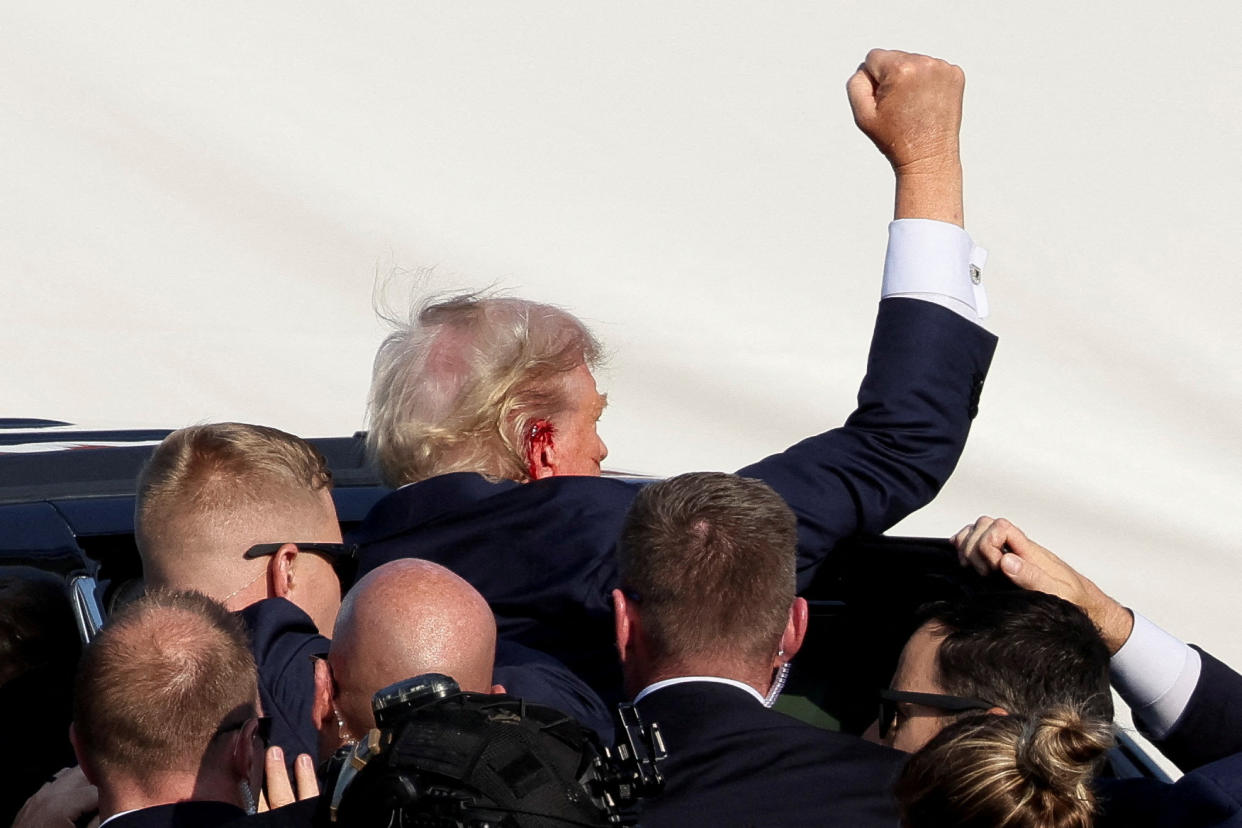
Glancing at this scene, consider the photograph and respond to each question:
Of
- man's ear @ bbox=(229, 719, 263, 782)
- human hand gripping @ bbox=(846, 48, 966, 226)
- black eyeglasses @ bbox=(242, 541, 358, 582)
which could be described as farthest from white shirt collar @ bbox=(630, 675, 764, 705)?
human hand gripping @ bbox=(846, 48, 966, 226)

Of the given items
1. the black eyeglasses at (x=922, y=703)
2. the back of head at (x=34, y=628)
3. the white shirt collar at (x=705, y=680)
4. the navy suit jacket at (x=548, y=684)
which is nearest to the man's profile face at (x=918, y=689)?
the black eyeglasses at (x=922, y=703)

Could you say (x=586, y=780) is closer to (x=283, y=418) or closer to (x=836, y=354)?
(x=283, y=418)

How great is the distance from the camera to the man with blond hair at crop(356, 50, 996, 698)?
2.72 meters

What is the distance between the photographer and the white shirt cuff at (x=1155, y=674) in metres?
2.54

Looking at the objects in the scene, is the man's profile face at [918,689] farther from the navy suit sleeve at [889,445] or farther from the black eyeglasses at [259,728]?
the black eyeglasses at [259,728]

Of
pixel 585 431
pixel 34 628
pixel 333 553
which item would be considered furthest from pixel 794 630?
pixel 34 628

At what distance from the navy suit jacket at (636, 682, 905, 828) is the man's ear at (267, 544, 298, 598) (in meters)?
0.75

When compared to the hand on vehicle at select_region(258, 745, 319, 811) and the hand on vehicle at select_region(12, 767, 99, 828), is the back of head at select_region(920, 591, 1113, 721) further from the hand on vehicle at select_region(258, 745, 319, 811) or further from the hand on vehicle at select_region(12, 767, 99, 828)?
the hand on vehicle at select_region(12, 767, 99, 828)

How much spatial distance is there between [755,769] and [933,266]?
1034 mm

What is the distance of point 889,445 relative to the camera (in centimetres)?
276

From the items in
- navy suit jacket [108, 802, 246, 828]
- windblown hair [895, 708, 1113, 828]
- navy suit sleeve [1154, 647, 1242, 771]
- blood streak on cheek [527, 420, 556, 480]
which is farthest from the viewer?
blood streak on cheek [527, 420, 556, 480]

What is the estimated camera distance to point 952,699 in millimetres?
2342

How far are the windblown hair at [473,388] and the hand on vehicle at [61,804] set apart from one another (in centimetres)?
81

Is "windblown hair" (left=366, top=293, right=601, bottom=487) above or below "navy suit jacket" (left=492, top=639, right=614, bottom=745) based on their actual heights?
above
